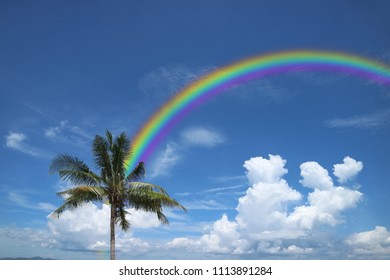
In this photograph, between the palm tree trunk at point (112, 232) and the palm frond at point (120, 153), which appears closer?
the palm tree trunk at point (112, 232)

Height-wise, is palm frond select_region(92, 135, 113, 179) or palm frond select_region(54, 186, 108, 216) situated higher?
palm frond select_region(92, 135, 113, 179)

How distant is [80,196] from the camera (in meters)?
28.7

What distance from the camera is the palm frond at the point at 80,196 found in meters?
27.7

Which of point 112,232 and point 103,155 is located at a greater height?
point 103,155

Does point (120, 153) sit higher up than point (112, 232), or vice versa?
point (120, 153)

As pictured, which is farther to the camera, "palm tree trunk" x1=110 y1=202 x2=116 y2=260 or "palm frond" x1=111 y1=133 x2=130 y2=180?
"palm frond" x1=111 y1=133 x2=130 y2=180

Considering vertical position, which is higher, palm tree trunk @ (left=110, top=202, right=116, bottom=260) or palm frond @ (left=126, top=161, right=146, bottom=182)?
palm frond @ (left=126, top=161, right=146, bottom=182)

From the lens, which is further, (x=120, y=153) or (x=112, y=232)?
(x=120, y=153)

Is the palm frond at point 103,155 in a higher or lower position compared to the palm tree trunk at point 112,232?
higher

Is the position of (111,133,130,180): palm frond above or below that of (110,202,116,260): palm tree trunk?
above

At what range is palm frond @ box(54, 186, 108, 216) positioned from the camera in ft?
90.9
